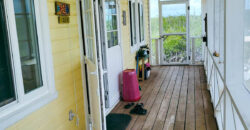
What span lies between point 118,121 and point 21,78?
2168 millimetres

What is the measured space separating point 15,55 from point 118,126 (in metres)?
2.19

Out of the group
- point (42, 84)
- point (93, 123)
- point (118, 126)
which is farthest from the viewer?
point (118, 126)

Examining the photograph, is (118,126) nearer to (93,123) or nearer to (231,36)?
(93,123)

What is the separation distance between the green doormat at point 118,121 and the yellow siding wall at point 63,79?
0.56 m

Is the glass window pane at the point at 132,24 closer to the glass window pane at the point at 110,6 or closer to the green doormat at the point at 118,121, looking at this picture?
the glass window pane at the point at 110,6

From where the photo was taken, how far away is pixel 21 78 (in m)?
2.33

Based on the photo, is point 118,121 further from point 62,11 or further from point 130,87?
point 62,11

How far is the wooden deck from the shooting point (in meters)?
3.91

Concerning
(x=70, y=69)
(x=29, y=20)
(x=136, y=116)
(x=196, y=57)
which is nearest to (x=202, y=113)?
(x=136, y=116)

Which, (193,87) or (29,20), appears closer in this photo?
(29,20)

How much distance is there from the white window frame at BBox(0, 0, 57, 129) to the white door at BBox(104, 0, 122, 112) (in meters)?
1.88

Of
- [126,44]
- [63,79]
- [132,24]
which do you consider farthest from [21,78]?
[132,24]

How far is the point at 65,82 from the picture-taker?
3096mm

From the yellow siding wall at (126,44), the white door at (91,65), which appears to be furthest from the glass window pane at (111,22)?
the white door at (91,65)
